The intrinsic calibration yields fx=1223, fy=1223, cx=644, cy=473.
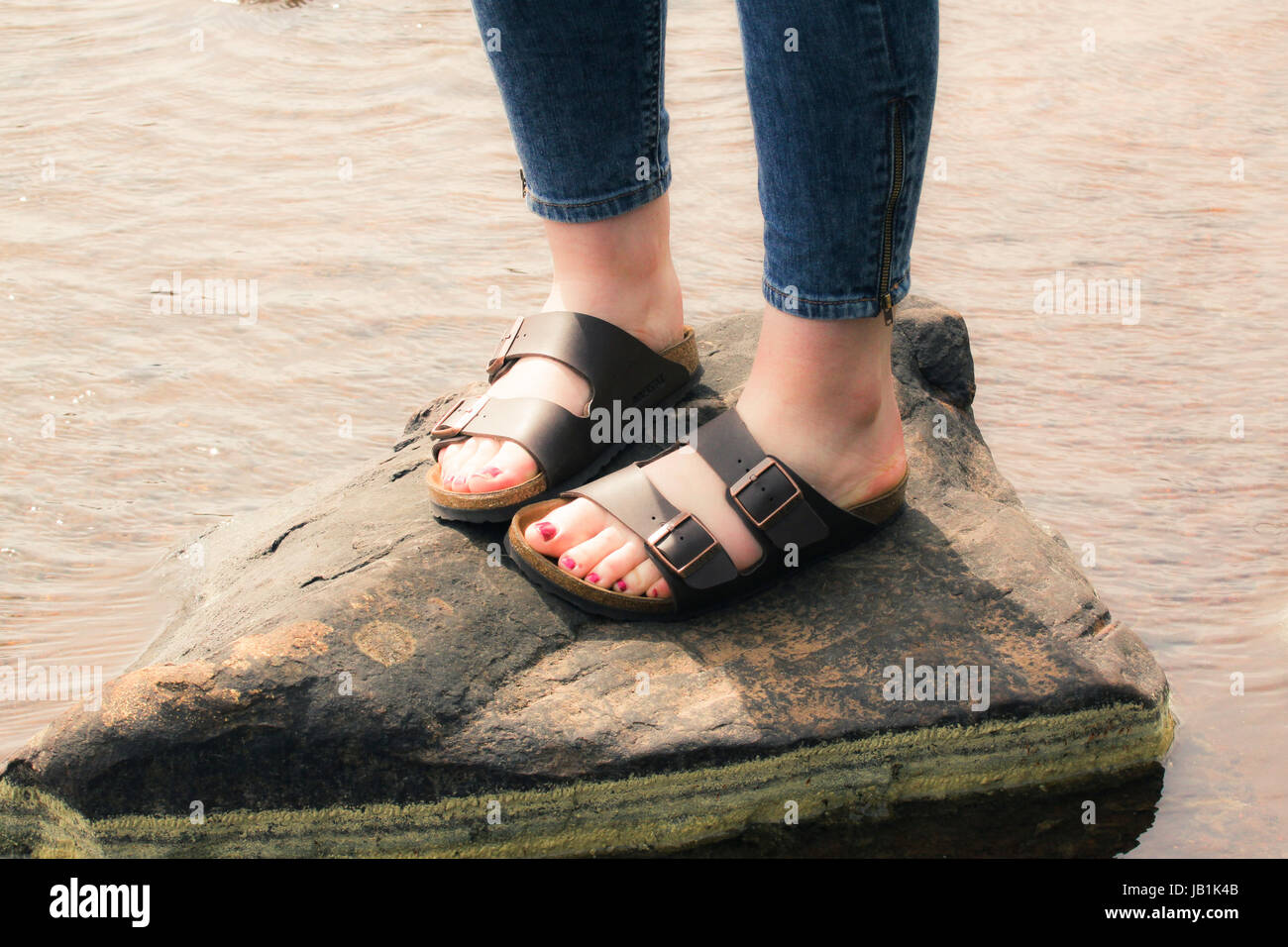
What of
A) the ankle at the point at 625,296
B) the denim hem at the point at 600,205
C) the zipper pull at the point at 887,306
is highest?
the denim hem at the point at 600,205

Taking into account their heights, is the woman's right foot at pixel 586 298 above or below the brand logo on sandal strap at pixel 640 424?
above

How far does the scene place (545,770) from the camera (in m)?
1.63

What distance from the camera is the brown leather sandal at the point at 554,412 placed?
1.90 m

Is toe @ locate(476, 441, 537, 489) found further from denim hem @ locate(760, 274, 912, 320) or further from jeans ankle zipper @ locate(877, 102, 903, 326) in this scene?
jeans ankle zipper @ locate(877, 102, 903, 326)

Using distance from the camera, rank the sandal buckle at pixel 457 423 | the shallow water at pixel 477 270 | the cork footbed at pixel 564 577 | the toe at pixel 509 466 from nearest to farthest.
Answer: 1. the cork footbed at pixel 564 577
2. the toe at pixel 509 466
3. the sandal buckle at pixel 457 423
4. the shallow water at pixel 477 270

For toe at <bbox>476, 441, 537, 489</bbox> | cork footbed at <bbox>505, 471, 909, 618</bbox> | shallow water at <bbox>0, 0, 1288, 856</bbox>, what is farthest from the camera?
shallow water at <bbox>0, 0, 1288, 856</bbox>

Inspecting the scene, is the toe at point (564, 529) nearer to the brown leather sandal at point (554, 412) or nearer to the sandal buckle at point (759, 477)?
the brown leather sandal at point (554, 412)

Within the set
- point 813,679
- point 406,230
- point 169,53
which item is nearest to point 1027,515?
point 813,679

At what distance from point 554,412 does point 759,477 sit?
14.3 inches

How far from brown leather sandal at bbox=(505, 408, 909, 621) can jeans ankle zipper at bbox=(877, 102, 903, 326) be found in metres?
0.28

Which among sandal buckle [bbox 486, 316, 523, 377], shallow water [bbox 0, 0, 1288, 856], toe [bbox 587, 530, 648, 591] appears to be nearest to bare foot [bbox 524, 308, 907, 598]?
toe [bbox 587, 530, 648, 591]

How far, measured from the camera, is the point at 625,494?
6.03 feet

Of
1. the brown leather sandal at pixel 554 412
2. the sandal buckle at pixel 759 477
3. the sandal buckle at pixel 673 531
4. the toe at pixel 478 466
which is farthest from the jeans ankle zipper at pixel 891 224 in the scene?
the toe at pixel 478 466

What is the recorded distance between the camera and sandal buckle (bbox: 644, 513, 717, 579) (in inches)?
69.4
